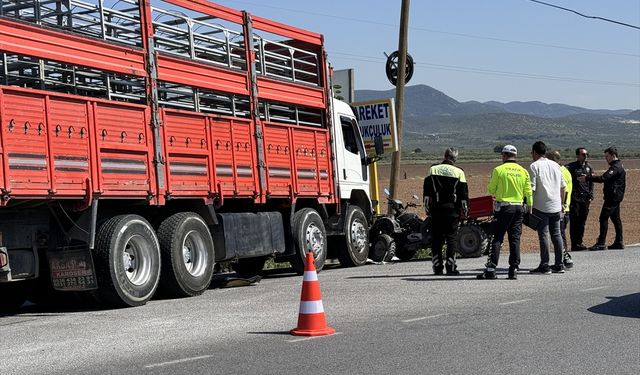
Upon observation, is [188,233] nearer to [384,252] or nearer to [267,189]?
[267,189]

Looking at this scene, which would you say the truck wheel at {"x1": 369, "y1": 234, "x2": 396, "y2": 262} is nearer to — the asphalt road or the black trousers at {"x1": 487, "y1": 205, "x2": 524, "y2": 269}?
the asphalt road

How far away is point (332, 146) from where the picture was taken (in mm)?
18734

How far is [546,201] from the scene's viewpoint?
1573 cm

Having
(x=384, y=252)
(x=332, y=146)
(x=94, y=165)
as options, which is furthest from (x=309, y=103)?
(x=94, y=165)

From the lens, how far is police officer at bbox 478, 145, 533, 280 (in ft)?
49.3

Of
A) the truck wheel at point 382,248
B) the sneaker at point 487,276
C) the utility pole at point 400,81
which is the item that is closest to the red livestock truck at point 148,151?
the truck wheel at point 382,248

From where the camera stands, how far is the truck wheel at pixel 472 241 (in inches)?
779

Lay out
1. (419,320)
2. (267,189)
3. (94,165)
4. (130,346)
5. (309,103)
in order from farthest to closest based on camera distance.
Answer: (309,103)
(267,189)
(94,165)
(419,320)
(130,346)

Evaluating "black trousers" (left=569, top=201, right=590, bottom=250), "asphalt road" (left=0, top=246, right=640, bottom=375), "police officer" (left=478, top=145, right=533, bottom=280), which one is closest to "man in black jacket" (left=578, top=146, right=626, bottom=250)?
"black trousers" (left=569, top=201, right=590, bottom=250)

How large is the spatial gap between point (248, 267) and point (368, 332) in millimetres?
8937

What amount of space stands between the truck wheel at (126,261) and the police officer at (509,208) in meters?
4.54

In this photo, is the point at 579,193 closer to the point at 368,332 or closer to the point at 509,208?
the point at 509,208

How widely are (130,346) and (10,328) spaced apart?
8.07 ft

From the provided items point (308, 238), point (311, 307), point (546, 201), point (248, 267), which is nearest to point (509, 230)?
point (546, 201)
